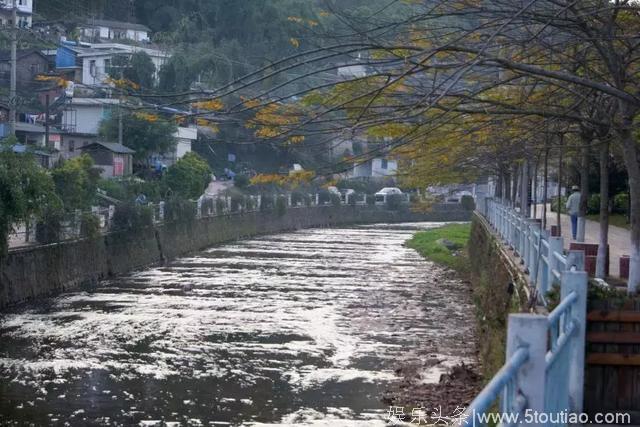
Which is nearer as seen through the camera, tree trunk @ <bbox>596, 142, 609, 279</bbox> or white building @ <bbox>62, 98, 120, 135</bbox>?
tree trunk @ <bbox>596, 142, 609, 279</bbox>

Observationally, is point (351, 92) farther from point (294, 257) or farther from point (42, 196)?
point (294, 257)

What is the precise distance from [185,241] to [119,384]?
27.2 meters

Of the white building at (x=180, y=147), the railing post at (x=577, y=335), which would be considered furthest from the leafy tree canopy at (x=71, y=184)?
the railing post at (x=577, y=335)

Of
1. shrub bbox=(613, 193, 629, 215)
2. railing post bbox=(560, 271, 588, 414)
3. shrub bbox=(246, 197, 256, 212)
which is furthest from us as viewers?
shrub bbox=(246, 197, 256, 212)

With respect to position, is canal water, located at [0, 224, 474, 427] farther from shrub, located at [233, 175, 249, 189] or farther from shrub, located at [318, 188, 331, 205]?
shrub, located at [318, 188, 331, 205]

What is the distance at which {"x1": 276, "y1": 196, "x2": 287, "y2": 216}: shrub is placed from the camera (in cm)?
6061

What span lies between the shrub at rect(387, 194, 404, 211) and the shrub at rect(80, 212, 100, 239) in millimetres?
44272

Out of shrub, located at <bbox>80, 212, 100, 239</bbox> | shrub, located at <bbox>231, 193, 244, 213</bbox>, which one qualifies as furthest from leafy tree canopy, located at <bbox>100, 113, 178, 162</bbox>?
shrub, located at <bbox>80, 212, 100, 239</bbox>

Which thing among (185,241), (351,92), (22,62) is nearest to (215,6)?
(22,62)

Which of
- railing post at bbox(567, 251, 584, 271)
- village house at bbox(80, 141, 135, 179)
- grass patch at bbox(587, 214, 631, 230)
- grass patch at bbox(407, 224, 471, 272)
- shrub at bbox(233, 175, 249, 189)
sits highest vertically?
village house at bbox(80, 141, 135, 179)

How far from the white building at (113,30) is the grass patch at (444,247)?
24.5m

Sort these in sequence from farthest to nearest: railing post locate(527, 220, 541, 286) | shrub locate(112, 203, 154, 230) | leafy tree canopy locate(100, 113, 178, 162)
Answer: leafy tree canopy locate(100, 113, 178, 162) → shrub locate(112, 203, 154, 230) → railing post locate(527, 220, 541, 286)

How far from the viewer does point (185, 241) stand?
44125 mm

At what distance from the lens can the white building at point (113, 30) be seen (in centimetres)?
6562
